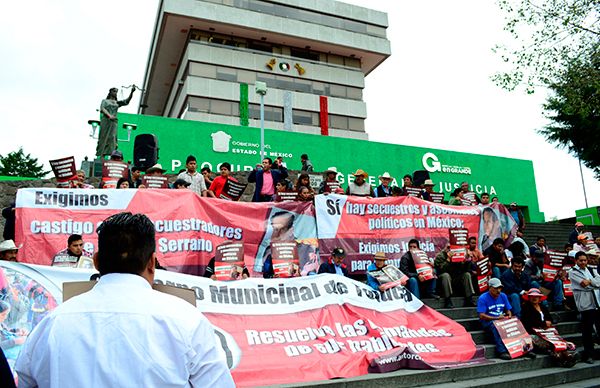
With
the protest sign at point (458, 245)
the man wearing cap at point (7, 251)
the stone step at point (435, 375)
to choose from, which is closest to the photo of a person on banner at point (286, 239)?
the protest sign at point (458, 245)

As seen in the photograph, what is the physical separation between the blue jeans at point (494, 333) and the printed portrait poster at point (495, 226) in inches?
156

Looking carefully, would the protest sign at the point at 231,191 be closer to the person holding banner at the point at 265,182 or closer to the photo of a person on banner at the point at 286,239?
the person holding banner at the point at 265,182

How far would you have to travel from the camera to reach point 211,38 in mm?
35531

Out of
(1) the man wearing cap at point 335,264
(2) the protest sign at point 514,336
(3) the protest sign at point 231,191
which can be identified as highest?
(3) the protest sign at point 231,191

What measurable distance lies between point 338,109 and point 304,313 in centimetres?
3374

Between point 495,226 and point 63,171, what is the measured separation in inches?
400

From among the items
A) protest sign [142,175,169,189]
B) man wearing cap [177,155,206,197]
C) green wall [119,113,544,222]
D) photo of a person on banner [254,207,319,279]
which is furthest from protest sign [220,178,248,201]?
green wall [119,113,544,222]

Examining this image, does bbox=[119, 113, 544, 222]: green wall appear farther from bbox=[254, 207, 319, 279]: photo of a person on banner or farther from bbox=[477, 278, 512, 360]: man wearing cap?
bbox=[477, 278, 512, 360]: man wearing cap

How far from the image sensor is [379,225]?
33.7 feet

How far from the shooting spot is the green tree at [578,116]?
13.0 m

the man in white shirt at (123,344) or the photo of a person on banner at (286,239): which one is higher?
the photo of a person on banner at (286,239)

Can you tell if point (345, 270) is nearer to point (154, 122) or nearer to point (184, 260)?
point (184, 260)

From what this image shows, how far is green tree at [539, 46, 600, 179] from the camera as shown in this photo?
12977 mm

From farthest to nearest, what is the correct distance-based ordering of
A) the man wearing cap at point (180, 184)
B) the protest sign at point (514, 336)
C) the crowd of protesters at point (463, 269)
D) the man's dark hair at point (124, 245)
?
the man wearing cap at point (180, 184) < the crowd of protesters at point (463, 269) < the protest sign at point (514, 336) < the man's dark hair at point (124, 245)
